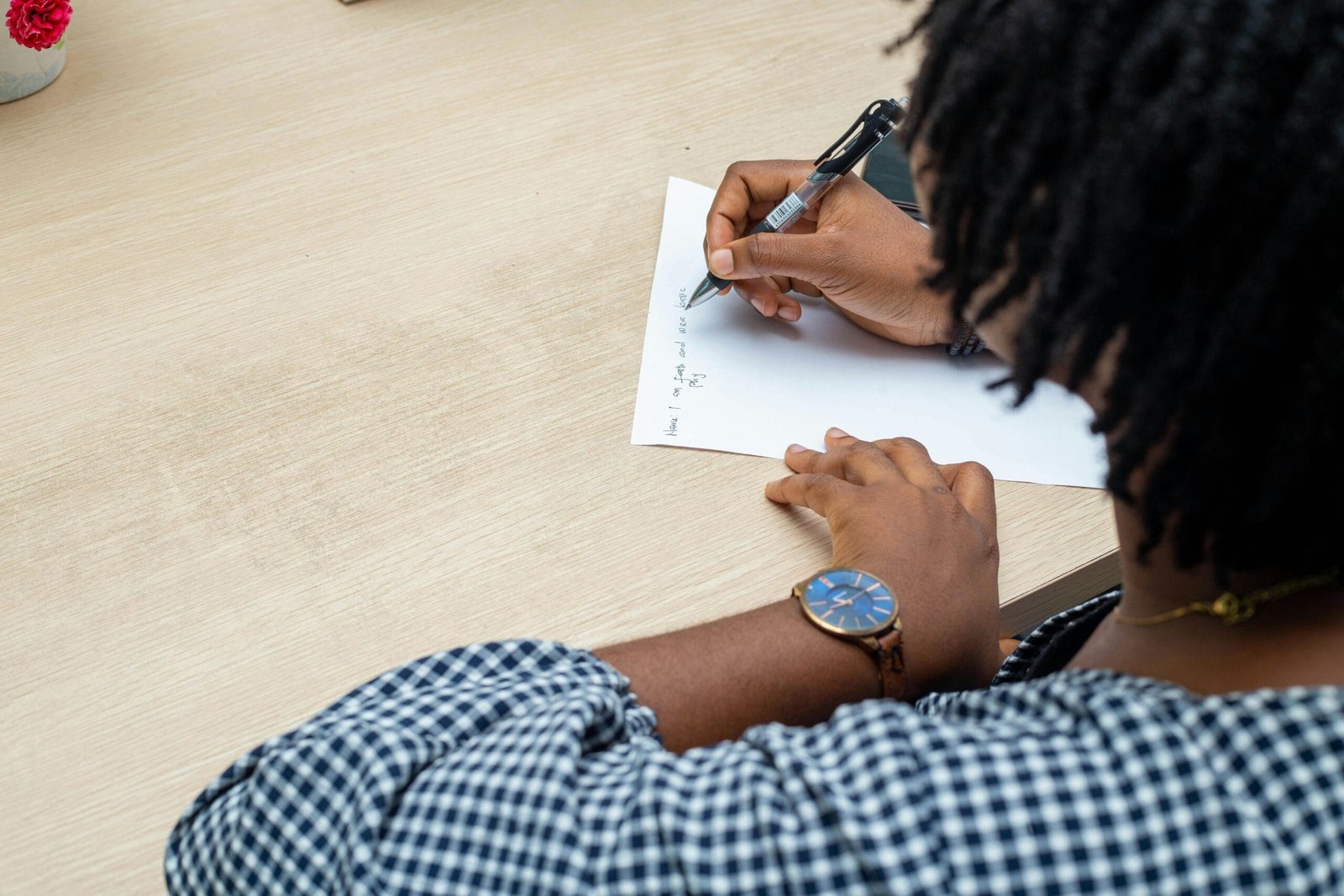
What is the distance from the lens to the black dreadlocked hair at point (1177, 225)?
0.40 meters

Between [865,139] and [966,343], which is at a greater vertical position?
[865,139]

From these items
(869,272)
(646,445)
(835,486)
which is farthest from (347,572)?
(869,272)

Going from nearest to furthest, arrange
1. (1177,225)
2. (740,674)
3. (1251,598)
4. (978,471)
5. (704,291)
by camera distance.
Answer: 1. (1177,225)
2. (1251,598)
3. (740,674)
4. (978,471)
5. (704,291)

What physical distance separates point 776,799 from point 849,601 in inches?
8.2

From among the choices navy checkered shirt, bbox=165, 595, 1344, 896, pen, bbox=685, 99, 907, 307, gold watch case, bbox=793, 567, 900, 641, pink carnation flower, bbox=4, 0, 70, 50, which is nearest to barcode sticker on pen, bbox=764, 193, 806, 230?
pen, bbox=685, 99, 907, 307

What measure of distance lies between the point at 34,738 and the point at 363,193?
52cm

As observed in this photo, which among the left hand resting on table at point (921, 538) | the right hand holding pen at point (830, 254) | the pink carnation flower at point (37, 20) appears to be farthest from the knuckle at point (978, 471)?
the pink carnation flower at point (37, 20)

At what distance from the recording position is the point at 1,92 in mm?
1026

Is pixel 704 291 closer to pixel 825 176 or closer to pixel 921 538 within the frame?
pixel 825 176

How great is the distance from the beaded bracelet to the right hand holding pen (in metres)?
0.01

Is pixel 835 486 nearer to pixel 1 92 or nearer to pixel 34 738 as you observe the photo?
pixel 34 738

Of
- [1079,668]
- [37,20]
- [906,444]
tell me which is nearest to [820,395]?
[906,444]

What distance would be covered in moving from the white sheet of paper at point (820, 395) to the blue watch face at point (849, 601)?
5.5 inches

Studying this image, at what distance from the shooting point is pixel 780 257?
2.88 ft
